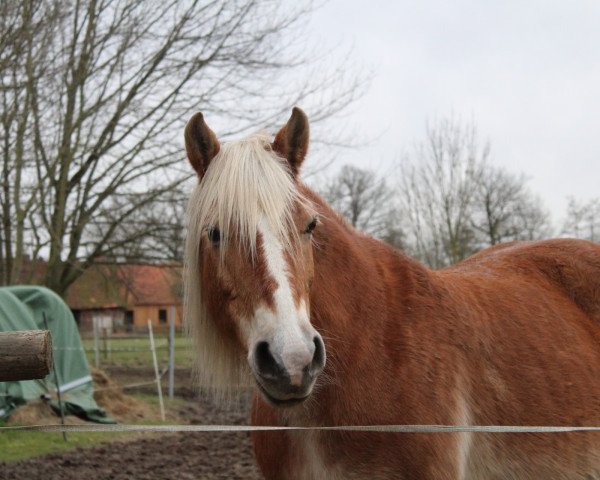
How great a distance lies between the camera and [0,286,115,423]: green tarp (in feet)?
34.0

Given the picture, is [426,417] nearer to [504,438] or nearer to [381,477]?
[381,477]

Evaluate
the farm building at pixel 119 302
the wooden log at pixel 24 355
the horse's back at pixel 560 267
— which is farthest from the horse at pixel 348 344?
the farm building at pixel 119 302

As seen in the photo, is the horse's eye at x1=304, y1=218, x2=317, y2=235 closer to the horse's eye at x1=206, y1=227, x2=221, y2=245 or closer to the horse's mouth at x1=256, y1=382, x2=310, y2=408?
the horse's eye at x1=206, y1=227, x2=221, y2=245

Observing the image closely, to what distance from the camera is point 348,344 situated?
291 centimetres

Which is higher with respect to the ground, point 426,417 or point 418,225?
point 418,225

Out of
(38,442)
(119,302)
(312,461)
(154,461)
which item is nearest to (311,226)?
(312,461)

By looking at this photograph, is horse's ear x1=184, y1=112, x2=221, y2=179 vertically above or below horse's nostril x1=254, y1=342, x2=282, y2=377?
above

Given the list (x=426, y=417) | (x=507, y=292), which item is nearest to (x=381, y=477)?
(x=426, y=417)

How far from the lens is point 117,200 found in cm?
1520

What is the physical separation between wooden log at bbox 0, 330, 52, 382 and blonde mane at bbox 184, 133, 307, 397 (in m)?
0.76

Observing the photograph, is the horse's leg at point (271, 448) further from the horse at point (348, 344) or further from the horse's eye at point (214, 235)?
the horse's eye at point (214, 235)

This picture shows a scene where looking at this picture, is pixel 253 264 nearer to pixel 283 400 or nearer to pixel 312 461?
pixel 283 400

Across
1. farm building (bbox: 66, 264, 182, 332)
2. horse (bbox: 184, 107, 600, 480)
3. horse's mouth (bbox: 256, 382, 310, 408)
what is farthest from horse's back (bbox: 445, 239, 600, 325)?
farm building (bbox: 66, 264, 182, 332)

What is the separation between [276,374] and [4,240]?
13.8 metres
